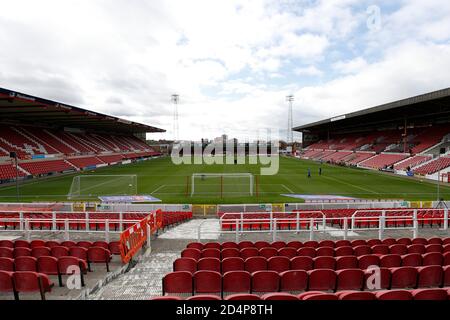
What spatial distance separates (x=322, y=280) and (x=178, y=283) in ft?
8.85

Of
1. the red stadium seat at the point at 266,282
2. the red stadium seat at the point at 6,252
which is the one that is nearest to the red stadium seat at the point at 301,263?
the red stadium seat at the point at 266,282

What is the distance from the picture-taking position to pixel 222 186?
30.7 m

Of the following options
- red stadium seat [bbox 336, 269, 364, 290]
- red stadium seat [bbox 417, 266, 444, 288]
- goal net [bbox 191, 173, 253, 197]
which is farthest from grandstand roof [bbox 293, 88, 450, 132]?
red stadium seat [bbox 336, 269, 364, 290]

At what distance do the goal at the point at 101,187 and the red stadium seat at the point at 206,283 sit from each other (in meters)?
21.3

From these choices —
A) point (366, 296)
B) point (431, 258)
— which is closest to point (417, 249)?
point (431, 258)

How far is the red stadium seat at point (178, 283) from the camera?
5129 millimetres

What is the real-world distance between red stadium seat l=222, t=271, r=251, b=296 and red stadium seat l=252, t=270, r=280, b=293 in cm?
12

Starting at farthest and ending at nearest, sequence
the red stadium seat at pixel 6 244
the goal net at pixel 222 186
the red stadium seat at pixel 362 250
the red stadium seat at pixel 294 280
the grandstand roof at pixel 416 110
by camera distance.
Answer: the grandstand roof at pixel 416 110
the goal net at pixel 222 186
the red stadium seat at pixel 6 244
the red stadium seat at pixel 362 250
the red stadium seat at pixel 294 280

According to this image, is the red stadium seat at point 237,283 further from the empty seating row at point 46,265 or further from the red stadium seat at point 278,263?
the empty seating row at point 46,265

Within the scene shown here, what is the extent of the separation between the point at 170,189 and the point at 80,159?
1154 inches

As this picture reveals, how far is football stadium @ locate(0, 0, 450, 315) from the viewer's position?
5.30 metres

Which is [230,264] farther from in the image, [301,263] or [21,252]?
[21,252]

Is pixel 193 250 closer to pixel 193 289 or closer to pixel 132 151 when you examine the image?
pixel 193 289
